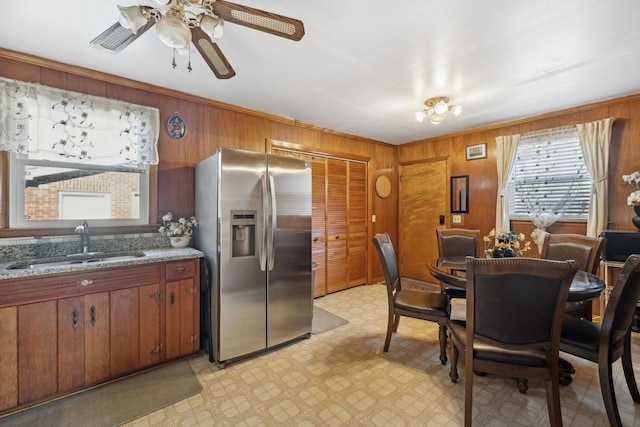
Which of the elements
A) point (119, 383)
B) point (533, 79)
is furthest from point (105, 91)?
point (533, 79)

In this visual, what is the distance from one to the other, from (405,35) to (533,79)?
1.52 m

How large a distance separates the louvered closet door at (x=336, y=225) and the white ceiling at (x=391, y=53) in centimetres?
114

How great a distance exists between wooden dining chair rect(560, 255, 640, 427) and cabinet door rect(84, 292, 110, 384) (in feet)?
10.2

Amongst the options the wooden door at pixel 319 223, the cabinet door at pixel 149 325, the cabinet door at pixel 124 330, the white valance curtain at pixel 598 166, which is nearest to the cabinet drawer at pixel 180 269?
the cabinet door at pixel 149 325

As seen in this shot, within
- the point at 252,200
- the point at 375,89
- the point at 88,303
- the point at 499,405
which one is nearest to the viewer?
the point at 499,405

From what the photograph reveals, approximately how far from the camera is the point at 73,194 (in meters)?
2.42

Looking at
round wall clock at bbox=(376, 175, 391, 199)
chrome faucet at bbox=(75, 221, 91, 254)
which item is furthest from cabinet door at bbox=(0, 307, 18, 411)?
round wall clock at bbox=(376, 175, 391, 199)

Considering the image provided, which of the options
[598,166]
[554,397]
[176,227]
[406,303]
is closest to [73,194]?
[176,227]

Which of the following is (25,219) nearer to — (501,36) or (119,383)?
(119,383)

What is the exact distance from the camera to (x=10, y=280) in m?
1.71

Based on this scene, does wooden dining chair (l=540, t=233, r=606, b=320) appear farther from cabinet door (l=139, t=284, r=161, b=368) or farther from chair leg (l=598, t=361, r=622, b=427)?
cabinet door (l=139, t=284, r=161, b=368)

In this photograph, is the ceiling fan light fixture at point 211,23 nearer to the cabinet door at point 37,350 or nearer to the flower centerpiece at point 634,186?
the cabinet door at point 37,350

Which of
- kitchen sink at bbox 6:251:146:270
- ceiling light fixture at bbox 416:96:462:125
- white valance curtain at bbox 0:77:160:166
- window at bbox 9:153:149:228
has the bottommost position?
kitchen sink at bbox 6:251:146:270

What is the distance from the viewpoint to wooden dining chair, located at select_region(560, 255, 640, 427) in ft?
5.09
